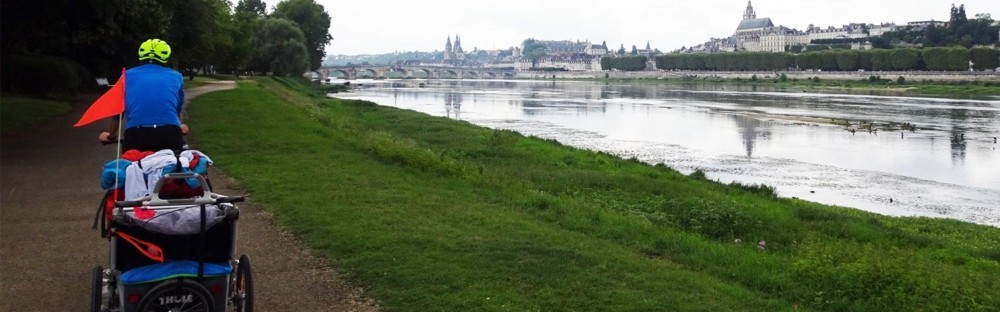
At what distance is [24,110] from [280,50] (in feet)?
174

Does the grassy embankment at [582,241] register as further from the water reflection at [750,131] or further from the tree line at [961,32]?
the tree line at [961,32]

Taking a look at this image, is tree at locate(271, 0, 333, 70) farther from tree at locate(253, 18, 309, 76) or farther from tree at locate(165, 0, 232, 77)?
tree at locate(165, 0, 232, 77)

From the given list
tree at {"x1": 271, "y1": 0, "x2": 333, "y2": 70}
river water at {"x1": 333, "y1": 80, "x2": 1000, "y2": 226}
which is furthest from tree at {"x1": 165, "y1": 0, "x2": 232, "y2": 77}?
tree at {"x1": 271, "y1": 0, "x2": 333, "y2": 70}

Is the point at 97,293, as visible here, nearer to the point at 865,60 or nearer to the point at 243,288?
the point at 243,288

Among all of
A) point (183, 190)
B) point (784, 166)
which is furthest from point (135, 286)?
point (784, 166)

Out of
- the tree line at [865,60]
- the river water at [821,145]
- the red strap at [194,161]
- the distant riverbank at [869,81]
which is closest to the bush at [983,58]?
the tree line at [865,60]

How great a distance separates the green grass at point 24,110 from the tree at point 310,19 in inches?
2575

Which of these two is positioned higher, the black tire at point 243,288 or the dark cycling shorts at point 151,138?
the dark cycling shorts at point 151,138

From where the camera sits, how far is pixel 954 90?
316 ft

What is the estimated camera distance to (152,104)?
19.4ft

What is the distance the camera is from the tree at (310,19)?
94.4 meters

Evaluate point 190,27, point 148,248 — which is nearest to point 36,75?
point 190,27

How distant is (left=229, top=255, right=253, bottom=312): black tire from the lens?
5445 millimetres

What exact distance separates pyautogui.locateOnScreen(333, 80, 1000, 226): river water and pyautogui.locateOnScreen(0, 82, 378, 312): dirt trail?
1475 centimetres
